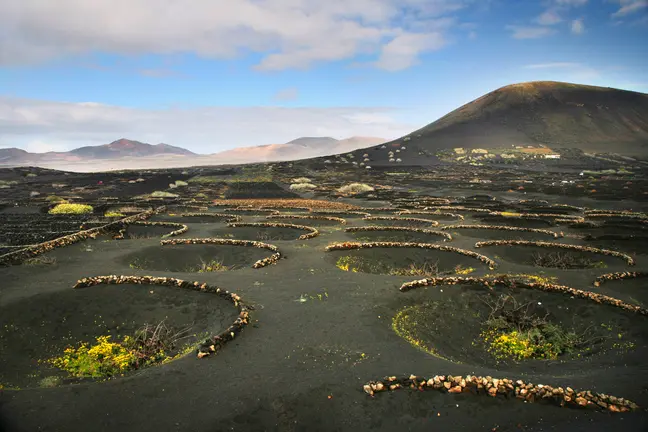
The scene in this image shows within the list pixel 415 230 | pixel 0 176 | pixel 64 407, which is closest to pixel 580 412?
pixel 64 407

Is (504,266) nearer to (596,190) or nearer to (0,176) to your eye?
(596,190)

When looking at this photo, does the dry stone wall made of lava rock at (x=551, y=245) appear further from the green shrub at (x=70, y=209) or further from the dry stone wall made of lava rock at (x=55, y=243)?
the green shrub at (x=70, y=209)

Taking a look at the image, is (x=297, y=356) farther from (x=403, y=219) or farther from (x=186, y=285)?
(x=403, y=219)

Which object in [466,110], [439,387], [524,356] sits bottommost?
[524,356]

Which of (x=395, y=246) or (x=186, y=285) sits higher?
(x=186, y=285)

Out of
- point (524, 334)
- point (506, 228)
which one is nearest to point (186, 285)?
point (524, 334)

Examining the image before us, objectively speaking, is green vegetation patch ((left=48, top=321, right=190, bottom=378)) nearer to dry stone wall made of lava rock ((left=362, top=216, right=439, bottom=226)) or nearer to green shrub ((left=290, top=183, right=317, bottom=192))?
dry stone wall made of lava rock ((left=362, top=216, right=439, bottom=226))

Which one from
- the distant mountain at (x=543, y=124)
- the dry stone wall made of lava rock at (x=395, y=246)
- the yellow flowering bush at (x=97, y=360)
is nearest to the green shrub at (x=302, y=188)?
the dry stone wall made of lava rock at (x=395, y=246)
